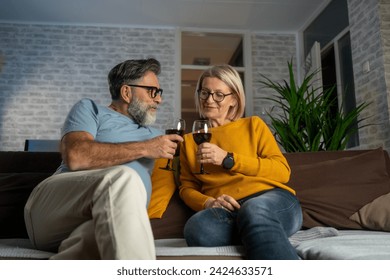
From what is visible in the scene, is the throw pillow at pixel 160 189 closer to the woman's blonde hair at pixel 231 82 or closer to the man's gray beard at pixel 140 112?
the man's gray beard at pixel 140 112

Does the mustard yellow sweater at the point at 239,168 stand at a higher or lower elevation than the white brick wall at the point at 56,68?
lower

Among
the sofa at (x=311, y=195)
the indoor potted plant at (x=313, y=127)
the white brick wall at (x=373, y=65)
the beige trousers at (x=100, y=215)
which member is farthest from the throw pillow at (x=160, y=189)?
the white brick wall at (x=373, y=65)

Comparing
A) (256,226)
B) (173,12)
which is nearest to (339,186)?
(256,226)

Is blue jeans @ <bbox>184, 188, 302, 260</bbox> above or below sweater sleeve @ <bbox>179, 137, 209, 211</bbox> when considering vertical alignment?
below

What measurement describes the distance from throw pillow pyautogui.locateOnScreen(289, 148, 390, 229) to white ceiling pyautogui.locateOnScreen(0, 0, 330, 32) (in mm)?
3102

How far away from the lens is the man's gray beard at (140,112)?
1310mm

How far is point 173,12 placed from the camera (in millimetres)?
4270

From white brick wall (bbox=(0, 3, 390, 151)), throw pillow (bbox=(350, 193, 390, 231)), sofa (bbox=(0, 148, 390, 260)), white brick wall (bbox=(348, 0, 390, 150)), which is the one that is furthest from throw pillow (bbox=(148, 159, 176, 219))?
white brick wall (bbox=(0, 3, 390, 151))

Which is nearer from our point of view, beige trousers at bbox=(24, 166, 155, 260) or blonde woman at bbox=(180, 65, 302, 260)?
beige trousers at bbox=(24, 166, 155, 260)

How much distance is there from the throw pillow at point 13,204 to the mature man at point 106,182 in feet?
0.66

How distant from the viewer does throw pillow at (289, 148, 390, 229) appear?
1220 millimetres

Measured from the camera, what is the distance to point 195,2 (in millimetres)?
4043

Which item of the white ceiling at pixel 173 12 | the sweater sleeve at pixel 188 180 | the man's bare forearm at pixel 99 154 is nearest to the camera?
the man's bare forearm at pixel 99 154

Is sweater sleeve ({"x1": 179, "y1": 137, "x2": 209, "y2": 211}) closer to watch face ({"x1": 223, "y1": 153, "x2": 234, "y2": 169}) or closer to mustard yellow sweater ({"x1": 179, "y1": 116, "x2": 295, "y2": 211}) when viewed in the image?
mustard yellow sweater ({"x1": 179, "y1": 116, "x2": 295, "y2": 211})
